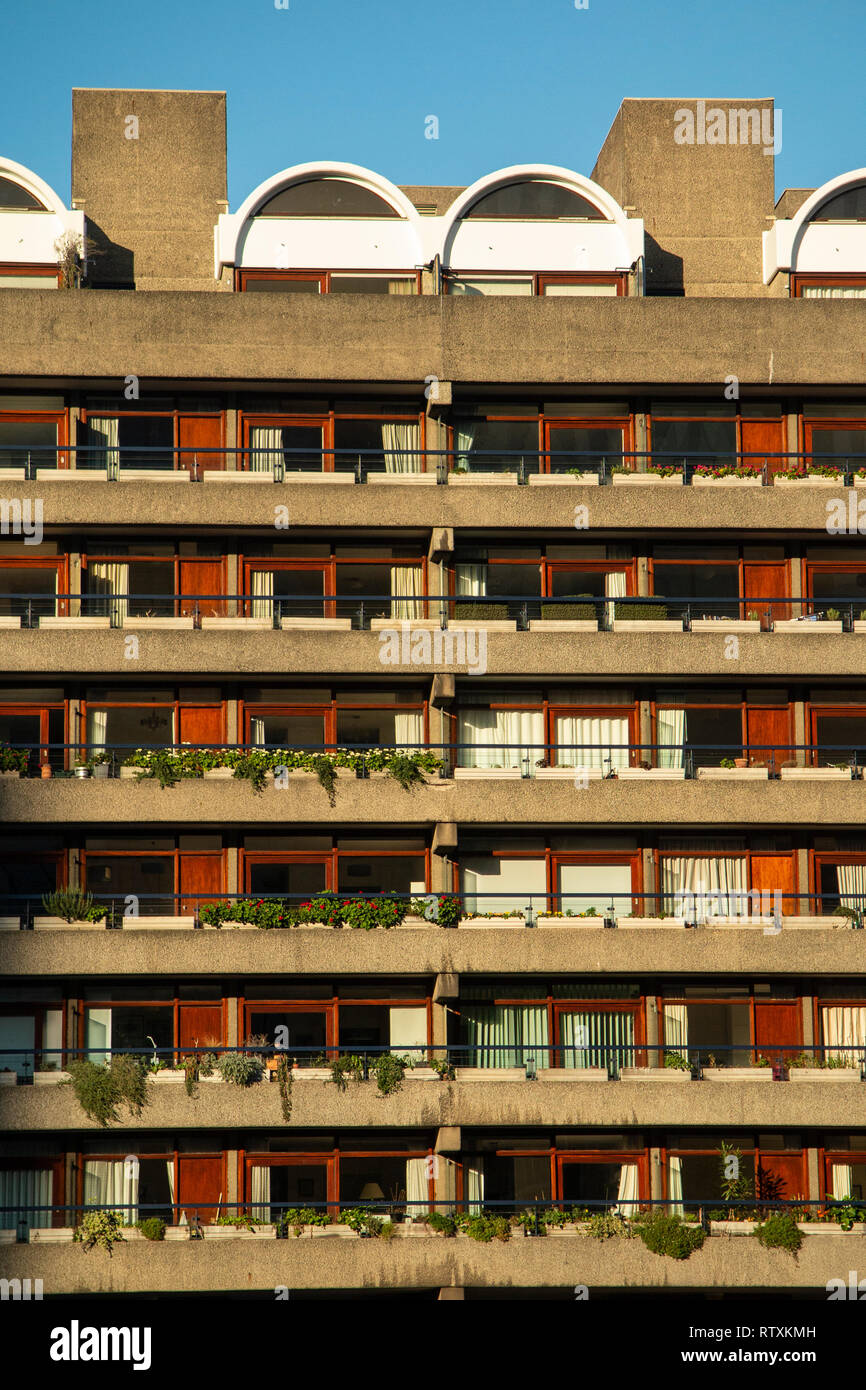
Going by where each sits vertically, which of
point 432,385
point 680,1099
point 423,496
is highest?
point 432,385

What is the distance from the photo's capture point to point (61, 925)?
1324 inches

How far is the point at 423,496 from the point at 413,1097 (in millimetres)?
→ 13533

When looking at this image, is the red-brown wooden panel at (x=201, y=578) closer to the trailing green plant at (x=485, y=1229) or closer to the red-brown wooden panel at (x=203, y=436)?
the red-brown wooden panel at (x=203, y=436)

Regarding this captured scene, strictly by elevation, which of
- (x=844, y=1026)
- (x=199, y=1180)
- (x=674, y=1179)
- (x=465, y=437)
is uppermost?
(x=465, y=437)

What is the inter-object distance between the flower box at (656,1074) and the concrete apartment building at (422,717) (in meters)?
0.09

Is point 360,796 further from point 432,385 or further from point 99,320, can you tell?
point 99,320

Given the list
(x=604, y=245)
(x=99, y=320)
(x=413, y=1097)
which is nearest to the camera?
(x=413, y=1097)

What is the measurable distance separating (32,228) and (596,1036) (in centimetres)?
2352

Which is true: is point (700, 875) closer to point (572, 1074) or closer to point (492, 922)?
point (492, 922)

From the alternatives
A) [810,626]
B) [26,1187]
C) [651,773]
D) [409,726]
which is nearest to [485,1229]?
[26,1187]

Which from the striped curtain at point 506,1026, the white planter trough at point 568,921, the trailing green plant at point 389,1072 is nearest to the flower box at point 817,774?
the white planter trough at point 568,921

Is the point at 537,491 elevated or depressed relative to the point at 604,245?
depressed

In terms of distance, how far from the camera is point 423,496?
1406 inches

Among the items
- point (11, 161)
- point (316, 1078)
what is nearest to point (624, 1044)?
point (316, 1078)
